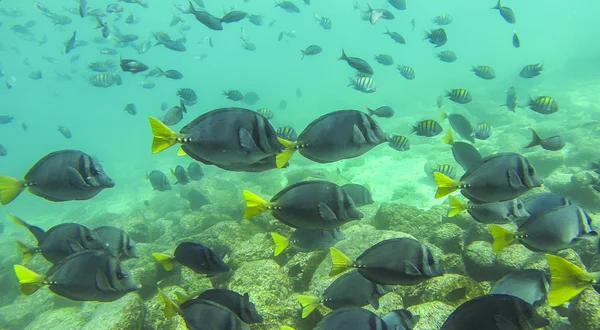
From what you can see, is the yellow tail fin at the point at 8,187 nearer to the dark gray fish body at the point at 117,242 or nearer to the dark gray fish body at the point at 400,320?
the dark gray fish body at the point at 117,242

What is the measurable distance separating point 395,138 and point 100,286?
6729 mm

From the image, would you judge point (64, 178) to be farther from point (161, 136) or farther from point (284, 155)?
point (284, 155)

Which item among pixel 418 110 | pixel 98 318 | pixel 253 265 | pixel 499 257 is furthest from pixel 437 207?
pixel 418 110

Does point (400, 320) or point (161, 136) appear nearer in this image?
point (161, 136)

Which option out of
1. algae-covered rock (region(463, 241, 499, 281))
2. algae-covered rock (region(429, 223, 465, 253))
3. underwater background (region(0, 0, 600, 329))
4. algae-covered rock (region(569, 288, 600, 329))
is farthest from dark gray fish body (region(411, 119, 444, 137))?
algae-covered rock (region(569, 288, 600, 329))

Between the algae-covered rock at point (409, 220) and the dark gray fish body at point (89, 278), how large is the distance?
493 centimetres

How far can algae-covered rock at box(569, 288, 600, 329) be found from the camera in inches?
127

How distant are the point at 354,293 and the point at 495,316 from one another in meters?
1.13

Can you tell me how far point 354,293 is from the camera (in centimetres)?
263

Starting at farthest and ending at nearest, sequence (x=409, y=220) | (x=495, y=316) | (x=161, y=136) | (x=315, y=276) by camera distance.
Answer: (x=409, y=220)
(x=315, y=276)
(x=161, y=136)
(x=495, y=316)

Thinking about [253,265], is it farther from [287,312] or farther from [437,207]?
[437,207]

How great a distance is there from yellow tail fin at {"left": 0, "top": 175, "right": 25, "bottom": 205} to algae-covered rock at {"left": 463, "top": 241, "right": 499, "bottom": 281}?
5202 millimetres

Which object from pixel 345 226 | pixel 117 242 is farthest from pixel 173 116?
pixel 345 226

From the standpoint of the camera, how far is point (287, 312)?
388 cm
